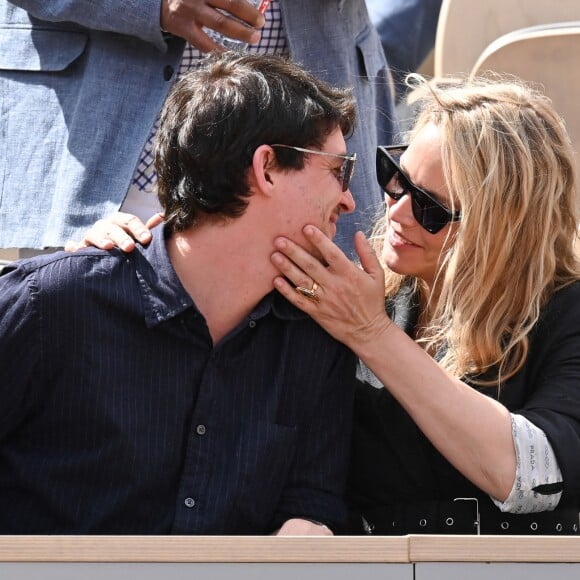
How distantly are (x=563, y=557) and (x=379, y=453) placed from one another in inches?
30.3

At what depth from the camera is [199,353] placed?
2314 mm

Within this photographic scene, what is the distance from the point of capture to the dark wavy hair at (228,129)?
2.32 m

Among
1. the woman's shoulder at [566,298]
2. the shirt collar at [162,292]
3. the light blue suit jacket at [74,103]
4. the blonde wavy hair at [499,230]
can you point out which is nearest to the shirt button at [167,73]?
the light blue suit jacket at [74,103]

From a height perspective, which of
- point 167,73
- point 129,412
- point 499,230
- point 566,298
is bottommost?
point 129,412

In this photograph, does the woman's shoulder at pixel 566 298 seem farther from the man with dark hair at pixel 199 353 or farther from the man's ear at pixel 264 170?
the man's ear at pixel 264 170

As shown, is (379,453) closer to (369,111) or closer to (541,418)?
(541,418)

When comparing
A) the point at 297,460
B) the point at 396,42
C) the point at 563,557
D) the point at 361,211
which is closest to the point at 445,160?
the point at 361,211

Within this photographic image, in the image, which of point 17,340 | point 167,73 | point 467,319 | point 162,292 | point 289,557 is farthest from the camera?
point 167,73

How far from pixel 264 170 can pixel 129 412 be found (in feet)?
1.79

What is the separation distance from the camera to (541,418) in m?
2.30

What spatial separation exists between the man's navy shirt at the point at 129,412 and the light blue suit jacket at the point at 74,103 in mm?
449

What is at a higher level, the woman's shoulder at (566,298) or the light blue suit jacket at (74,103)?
the light blue suit jacket at (74,103)

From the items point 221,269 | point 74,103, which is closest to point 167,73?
point 74,103

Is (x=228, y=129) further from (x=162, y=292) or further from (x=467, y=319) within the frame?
(x=467, y=319)
